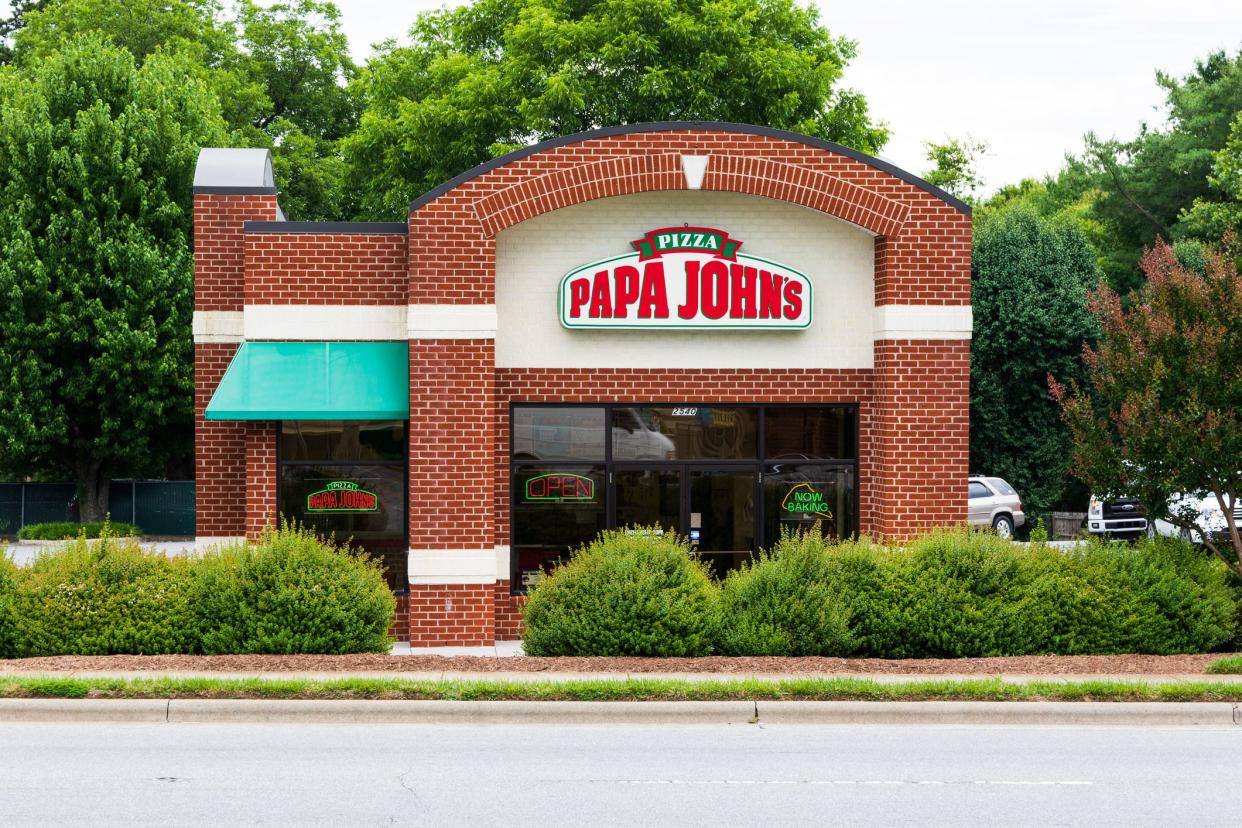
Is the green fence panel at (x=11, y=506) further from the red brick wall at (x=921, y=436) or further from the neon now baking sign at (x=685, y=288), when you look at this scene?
the red brick wall at (x=921, y=436)

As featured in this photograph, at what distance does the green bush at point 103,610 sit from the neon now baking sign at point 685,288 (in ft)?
18.8

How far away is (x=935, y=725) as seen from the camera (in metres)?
11.5

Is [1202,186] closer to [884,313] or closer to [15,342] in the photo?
[884,313]

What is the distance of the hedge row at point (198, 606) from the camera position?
13.6m

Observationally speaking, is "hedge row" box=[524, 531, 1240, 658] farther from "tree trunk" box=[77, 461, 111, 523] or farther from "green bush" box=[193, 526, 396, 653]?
"tree trunk" box=[77, 461, 111, 523]

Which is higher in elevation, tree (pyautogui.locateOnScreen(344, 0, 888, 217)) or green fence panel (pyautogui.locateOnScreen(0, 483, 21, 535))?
tree (pyautogui.locateOnScreen(344, 0, 888, 217))

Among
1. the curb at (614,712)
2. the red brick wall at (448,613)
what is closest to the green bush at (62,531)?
the red brick wall at (448,613)

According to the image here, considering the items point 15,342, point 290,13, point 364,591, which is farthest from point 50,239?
point 364,591

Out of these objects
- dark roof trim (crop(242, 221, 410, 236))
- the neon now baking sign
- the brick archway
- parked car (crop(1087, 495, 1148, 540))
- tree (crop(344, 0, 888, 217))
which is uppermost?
tree (crop(344, 0, 888, 217))

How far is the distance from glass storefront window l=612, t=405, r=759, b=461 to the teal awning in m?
2.77

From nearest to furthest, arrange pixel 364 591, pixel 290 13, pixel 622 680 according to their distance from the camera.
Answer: pixel 622 680 < pixel 364 591 < pixel 290 13

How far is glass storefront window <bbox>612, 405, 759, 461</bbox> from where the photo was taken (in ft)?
56.0

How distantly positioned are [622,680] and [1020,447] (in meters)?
27.3

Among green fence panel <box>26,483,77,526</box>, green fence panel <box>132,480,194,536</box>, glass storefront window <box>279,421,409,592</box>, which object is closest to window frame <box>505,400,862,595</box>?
glass storefront window <box>279,421,409,592</box>
